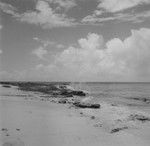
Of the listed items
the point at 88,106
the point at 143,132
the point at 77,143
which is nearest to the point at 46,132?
the point at 77,143

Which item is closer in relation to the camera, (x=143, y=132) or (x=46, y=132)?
(x=46, y=132)

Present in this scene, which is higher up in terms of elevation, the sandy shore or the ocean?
the sandy shore

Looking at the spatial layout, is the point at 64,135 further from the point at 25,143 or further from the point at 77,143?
the point at 25,143

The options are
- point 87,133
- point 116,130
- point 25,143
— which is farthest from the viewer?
point 116,130

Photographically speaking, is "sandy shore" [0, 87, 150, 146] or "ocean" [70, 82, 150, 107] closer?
"sandy shore" [0, 87, 150, 146]

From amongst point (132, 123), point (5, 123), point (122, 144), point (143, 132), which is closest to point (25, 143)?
point (5, 123)

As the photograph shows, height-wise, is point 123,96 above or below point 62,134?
below

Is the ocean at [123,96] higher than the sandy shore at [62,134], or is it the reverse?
the sandy shore at [62,134]

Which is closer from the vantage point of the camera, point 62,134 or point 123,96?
point 62,134

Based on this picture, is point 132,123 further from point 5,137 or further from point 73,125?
point 5,137

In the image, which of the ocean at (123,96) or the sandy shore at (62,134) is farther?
the ocean at (123,96)

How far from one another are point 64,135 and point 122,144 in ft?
10.2

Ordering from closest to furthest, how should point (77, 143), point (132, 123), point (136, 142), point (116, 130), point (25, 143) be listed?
point (25, 143), point (77, 143), point (136, 142), point (116, 130), point (132, 123)

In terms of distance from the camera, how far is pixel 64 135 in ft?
41.3
